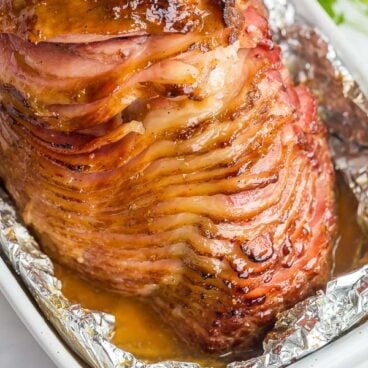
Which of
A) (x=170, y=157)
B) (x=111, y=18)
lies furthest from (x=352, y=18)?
(x=111, y=18)

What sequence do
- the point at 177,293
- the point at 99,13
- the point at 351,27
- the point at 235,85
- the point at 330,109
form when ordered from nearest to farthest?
the point at 99,13, the point at 235,85, the point at 177,293, the point at 330,109, the point at 351,27

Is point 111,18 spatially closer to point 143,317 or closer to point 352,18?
point 143,317

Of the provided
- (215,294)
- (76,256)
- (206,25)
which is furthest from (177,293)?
(206,25)

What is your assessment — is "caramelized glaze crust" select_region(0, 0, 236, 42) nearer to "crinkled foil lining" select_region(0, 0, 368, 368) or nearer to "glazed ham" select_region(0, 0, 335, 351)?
"glazed ham" select_region(0, 0, 335, 351)

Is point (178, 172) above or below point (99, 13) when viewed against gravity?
below

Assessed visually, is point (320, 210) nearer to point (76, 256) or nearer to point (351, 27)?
point (76, 256)

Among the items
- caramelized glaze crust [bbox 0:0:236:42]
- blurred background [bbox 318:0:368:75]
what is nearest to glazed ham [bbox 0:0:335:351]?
caramelized glaze crust [bbox 0:0:236:42]

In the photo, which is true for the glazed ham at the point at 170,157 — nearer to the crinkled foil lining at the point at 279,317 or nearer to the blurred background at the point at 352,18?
the crinkled foil lining at the point at 279,317
